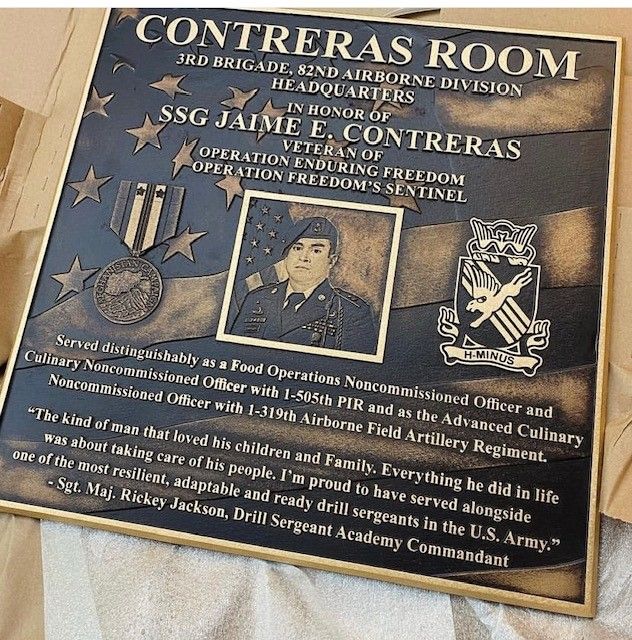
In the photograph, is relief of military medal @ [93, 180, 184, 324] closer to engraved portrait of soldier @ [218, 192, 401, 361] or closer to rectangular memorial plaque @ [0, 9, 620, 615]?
rectangular memorial plaque @ [0, 9, 620, 615]

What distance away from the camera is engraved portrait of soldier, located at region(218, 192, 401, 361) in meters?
1.90

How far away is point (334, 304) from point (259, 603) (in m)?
0.79

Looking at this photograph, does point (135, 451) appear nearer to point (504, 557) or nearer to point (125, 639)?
point (125, 639)

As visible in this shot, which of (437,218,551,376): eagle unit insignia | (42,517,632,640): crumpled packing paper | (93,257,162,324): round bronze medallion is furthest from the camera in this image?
(93,257,162,324): round bronze medallion

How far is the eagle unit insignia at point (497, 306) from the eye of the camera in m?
1.83

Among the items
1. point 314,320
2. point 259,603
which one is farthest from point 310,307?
point 259,603

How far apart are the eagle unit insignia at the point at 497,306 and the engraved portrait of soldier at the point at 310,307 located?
0.75ft

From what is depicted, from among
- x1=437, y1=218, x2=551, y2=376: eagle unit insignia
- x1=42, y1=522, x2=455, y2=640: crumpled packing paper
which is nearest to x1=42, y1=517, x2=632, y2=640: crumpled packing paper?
x1=42, y1=522, x2=455, y2=640: crumpled packing paper

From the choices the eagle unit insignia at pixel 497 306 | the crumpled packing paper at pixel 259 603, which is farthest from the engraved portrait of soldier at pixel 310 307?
the crumpled packing paper at pixel 259 603

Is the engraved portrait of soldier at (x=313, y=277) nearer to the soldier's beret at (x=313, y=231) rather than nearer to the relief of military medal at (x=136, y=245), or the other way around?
the soldier's beret at (x=313, y=231)

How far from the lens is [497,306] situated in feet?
6.13

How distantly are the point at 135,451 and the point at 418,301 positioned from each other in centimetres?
85

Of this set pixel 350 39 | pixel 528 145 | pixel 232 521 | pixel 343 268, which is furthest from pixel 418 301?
pixel 350 39

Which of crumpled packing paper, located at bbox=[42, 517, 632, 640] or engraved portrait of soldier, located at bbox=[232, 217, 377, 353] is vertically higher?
engraved portrait of soldier, located at bbox=[232, 217, 377, 353]
